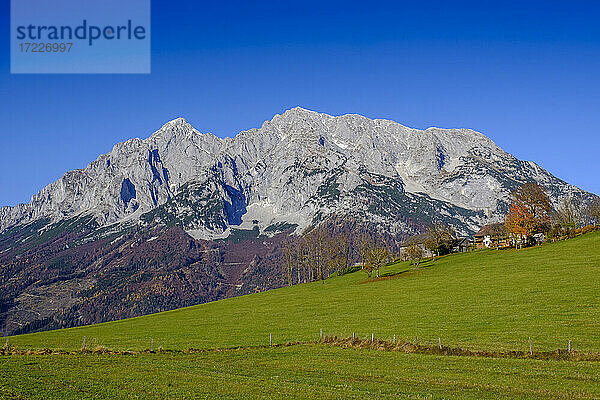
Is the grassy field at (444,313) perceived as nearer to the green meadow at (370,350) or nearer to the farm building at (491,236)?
the green meadow at (370,350)

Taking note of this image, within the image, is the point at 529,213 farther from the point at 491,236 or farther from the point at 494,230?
the point at 494,230

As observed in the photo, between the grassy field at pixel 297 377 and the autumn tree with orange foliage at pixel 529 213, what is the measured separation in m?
102

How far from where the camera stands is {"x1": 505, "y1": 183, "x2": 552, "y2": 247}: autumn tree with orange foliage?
132 m

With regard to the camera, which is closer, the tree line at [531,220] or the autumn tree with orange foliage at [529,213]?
the autumn tree with orange foliage at [529,213]

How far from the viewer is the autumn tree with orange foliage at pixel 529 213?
433 feet

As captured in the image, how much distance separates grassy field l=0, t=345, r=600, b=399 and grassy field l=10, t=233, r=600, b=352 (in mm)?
9932

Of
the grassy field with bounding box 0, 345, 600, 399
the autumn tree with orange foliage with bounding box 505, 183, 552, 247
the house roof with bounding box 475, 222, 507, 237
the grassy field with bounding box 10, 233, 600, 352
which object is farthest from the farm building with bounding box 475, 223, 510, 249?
the grassy field with bounding box 0, 345, 600, 399

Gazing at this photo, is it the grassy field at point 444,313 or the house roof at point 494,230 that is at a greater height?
the house roof at point 494,230

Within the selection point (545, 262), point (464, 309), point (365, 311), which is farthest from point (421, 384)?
point (545, 262)

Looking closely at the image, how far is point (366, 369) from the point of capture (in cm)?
3891

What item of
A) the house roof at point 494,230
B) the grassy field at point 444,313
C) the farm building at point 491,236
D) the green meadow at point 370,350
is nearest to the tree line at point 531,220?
the grassy field at point 444,313

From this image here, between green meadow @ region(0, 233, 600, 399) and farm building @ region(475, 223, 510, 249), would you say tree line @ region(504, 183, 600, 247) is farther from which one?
green meadow @ region(0, 233, 600, 399)

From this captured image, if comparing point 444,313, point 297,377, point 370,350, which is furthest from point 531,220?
point 297,377

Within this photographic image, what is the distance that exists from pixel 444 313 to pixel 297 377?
1593 inches
